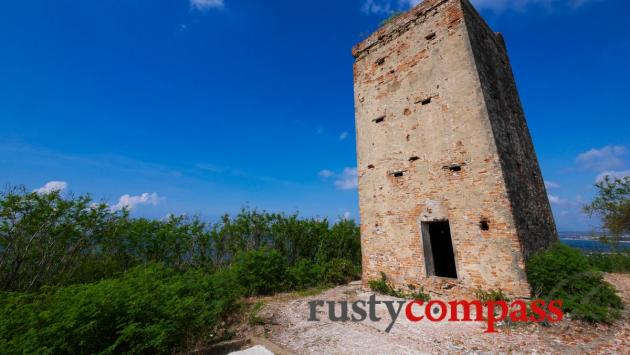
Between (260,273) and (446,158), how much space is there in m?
6.40

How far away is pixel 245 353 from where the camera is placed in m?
4.11

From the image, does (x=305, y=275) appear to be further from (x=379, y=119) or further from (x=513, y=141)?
(x=513, y=141)

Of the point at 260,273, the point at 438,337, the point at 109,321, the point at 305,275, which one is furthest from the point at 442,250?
the point at 109,321

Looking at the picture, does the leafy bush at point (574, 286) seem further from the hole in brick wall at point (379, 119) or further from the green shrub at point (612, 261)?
the green shrub at point (612, 261)

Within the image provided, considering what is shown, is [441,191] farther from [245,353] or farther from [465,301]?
[245,353]

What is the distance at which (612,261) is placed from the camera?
34.9 ft

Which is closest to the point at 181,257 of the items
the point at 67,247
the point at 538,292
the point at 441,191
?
the point at 67,247

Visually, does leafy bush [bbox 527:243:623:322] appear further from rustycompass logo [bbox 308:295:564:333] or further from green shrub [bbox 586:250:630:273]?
green shrub [bbox 586:250:630:273]

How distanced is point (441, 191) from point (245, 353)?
19.2 feet

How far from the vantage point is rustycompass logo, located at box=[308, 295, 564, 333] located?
16.5 ft

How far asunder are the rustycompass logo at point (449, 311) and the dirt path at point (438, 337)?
175 mm

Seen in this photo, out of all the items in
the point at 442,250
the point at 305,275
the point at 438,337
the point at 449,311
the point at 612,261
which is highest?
the point at 442,250

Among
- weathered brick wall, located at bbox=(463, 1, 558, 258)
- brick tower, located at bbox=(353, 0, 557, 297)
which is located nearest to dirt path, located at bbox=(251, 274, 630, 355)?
brick tower, located at bbox=(353, 0, 557, 297)

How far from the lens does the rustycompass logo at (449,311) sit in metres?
5.04
